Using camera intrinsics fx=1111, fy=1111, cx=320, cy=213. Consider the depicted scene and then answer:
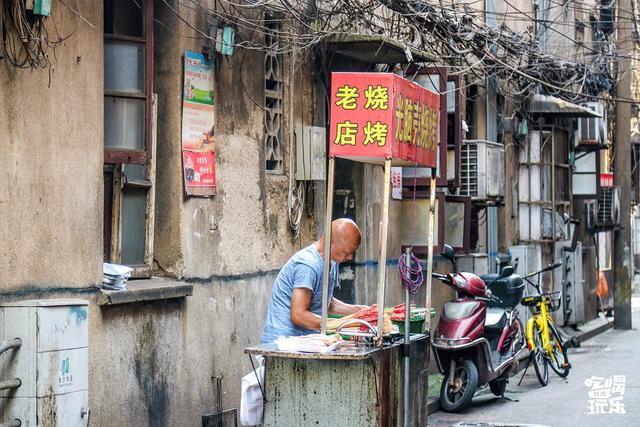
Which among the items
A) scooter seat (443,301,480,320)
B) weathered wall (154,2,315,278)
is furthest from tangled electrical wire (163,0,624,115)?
scooter seat (443,301,480,320)

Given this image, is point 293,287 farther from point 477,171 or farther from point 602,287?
point 602,287

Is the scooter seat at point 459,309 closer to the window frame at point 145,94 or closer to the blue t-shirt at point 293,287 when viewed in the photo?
the blue t-shirt at point 293,287

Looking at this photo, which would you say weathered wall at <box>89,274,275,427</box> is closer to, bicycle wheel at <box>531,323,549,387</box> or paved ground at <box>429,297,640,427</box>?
paved ground at <box>429,297,640,427</box>

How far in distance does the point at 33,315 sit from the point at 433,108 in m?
3.43

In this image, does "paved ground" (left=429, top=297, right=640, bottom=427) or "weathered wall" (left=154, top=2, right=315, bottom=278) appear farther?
"paved ground" (left=429, top=297, right=640, bottom=427)

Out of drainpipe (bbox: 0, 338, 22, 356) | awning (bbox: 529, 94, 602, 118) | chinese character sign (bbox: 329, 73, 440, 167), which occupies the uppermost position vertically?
awning (bbox: 529, 94, 602, 118)

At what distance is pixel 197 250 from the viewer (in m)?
9.67

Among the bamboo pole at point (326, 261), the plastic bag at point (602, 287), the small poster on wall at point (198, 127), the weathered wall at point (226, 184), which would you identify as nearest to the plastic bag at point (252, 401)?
the bamboo pole at point (326, 261)

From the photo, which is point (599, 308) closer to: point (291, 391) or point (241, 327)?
point (241, 327)

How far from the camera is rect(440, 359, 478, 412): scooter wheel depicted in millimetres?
12086

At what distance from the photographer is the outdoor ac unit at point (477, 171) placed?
16000 mm

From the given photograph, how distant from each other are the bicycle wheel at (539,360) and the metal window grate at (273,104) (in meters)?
4.60

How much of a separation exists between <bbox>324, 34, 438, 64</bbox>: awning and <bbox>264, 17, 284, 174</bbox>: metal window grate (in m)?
0.73

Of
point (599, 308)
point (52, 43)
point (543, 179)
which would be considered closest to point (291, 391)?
point (52, 43)
